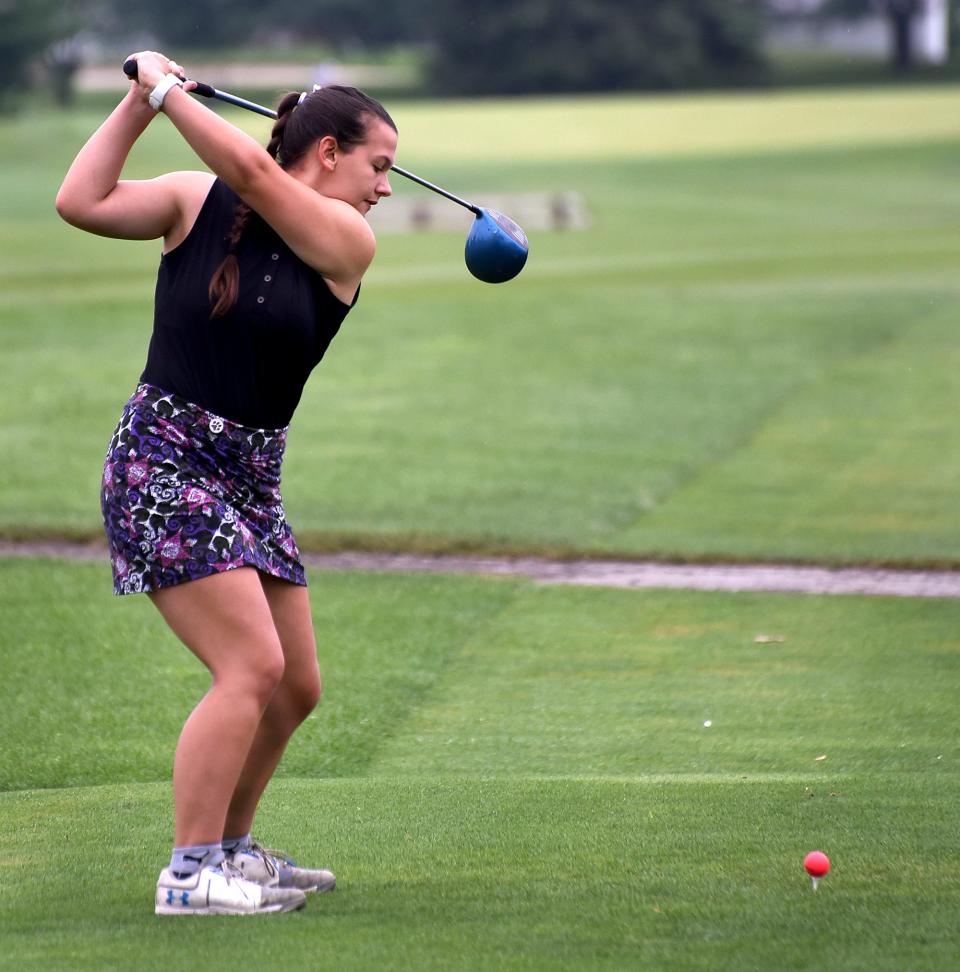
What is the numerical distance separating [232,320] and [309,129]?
500mm

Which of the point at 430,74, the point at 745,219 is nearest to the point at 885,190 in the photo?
the point at 745,219

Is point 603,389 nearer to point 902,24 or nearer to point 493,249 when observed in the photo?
point 493,249

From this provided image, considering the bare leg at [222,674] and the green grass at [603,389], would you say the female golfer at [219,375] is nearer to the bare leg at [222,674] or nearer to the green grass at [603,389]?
the bare leg at [222,674]

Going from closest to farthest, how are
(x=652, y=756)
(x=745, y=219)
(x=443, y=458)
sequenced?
(x=652, y=756)
(x=443, y=458)
(x=745, y=219)

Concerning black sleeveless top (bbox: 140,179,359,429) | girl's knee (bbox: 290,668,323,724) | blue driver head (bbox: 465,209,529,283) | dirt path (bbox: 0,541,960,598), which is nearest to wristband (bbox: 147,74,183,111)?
black sleeveless top (bbox: 140,179,359,429)

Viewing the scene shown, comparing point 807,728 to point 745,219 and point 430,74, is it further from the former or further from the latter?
point 430,74

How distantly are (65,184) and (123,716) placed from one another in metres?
3.31

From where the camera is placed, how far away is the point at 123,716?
7.27m

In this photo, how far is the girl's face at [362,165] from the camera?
4477 millimetres

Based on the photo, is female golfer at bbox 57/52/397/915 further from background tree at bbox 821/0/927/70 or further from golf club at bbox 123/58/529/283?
background tree at bbox 821/0/927/70

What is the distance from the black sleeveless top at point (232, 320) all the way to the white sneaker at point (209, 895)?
42.0 inches

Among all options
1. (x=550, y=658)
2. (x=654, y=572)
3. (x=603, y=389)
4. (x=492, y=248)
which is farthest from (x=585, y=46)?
(x=492, y=248)

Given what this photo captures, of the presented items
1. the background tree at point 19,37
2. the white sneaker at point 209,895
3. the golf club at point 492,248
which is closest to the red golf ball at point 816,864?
the white sneaker at point 209,895

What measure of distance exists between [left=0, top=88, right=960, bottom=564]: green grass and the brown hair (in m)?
6.53
